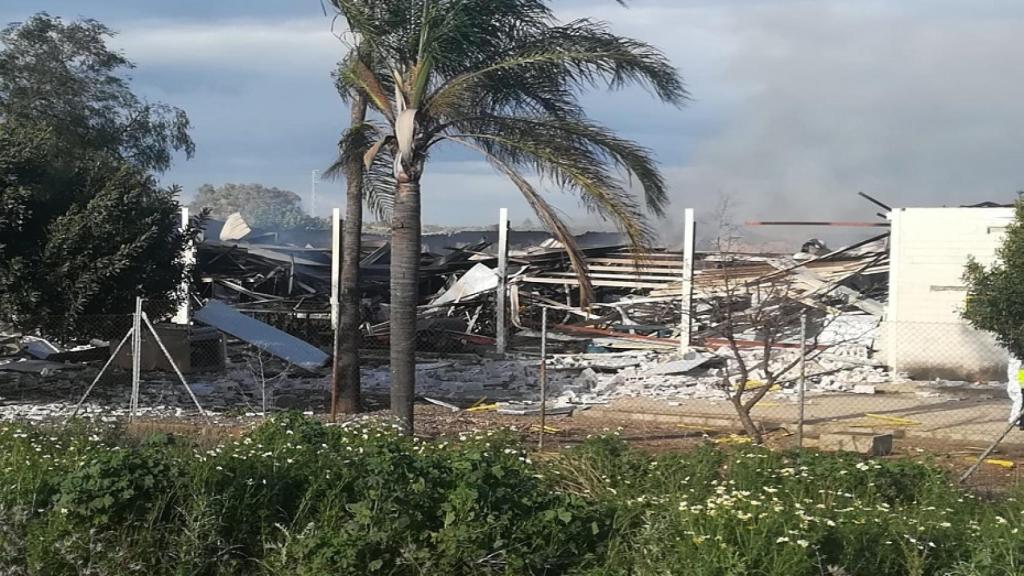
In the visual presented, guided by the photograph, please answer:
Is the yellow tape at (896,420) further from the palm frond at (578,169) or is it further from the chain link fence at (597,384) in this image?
the palm frond at (578,169)

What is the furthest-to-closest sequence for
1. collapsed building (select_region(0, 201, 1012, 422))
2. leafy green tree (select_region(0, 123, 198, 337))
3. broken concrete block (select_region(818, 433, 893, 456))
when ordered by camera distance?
collapsed building (select_region(0, 201, 1012, 422)), leafy green tree (select_region(0, 123, 198, 337)), broken concrete block (select_region(818, 433, 893, 456))

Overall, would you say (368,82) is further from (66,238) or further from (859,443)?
(859,443)

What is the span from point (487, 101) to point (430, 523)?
687cm

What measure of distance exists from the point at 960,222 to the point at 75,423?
16.6 metres

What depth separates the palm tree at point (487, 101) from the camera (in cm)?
1117

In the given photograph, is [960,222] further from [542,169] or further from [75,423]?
[75,423]

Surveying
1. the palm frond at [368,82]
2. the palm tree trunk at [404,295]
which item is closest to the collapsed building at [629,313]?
the palm tree trunk at [404,295]

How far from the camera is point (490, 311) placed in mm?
26859

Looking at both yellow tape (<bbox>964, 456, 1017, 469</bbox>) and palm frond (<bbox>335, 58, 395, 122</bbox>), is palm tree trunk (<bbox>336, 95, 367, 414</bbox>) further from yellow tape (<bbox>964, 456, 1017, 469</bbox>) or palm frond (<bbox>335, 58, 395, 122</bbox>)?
yellow tape (<bbox>964, 456, 1017, 469</bbox>)

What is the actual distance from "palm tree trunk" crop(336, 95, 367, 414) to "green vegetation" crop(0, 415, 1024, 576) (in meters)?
7.98

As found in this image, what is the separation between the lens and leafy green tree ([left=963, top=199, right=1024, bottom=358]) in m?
12.8

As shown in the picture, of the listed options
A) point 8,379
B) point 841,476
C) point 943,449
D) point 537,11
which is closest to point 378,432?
point 841,476

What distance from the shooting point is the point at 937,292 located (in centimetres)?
2059

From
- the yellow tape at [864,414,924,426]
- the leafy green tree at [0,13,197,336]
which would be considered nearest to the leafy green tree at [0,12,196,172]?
the leafy green tree at [0,13,197,336]
